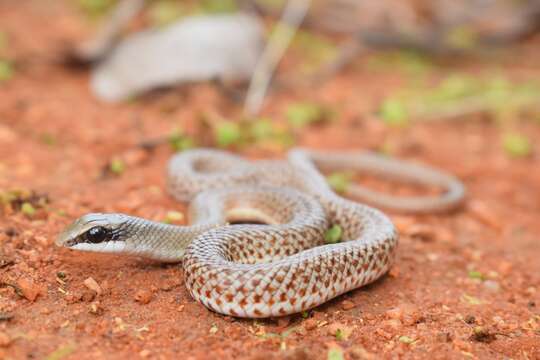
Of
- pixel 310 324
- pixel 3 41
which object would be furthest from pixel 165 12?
pixel 310 324

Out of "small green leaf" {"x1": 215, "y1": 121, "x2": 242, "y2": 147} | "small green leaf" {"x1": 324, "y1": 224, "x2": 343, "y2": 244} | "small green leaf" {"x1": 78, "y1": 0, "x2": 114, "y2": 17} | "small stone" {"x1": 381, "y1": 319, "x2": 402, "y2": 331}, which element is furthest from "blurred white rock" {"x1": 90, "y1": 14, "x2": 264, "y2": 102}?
"small stone" {"x1": 381, "y1": 319, "x2": 402, "y2": 331}

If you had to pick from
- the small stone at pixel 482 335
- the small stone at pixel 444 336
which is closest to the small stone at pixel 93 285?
the small stone at pixel 444 336

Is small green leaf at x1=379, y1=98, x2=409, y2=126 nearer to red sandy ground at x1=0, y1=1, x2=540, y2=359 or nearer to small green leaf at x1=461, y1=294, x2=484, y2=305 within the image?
red sandy ground at x1=0, y1=1, x2=540, y2=359

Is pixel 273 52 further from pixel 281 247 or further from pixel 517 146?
pixel 281 247

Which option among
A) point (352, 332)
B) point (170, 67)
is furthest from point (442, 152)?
point (352, 332)

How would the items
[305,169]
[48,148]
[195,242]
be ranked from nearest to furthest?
1. [195,242]
2. [305,169]
3. [48,148]

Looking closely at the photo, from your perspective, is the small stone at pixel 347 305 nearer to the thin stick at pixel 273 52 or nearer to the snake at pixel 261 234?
the snake at pixel 261 234

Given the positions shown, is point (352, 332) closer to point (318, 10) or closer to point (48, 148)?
point (48, 148)
